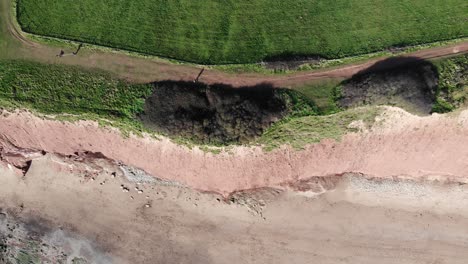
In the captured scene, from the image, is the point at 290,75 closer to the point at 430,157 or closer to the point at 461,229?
the point at 430,157

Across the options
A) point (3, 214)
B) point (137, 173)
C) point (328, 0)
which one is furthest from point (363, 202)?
point (3, 214)

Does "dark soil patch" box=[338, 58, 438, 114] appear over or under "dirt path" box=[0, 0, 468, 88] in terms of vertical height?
over

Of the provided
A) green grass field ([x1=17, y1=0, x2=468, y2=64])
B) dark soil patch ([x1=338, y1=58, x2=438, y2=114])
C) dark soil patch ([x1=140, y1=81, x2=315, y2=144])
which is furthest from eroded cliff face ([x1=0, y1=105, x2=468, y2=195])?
green grass field ([x1=17, y1=0, x2=468, y2=64])

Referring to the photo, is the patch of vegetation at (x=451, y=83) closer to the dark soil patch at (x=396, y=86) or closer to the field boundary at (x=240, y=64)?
the dark soil patch at (x=396, y=86)

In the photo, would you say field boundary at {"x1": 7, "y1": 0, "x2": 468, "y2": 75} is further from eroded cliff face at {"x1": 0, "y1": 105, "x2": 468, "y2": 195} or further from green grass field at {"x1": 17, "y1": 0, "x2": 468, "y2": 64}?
eroded cliff face at {"x1": 0, "y1": 105, "x2": 468, "y2": 195}

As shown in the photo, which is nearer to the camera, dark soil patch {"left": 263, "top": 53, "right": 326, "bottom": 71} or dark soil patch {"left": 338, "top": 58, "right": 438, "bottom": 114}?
dark soil patch {"left": 338, "top": 58, "right": 438, "bottom": 114}

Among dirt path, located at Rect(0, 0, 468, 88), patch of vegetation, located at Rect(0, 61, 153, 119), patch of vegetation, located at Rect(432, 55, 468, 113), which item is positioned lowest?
patch of vegetation, located at Rect(0, 61, 153, 119)
